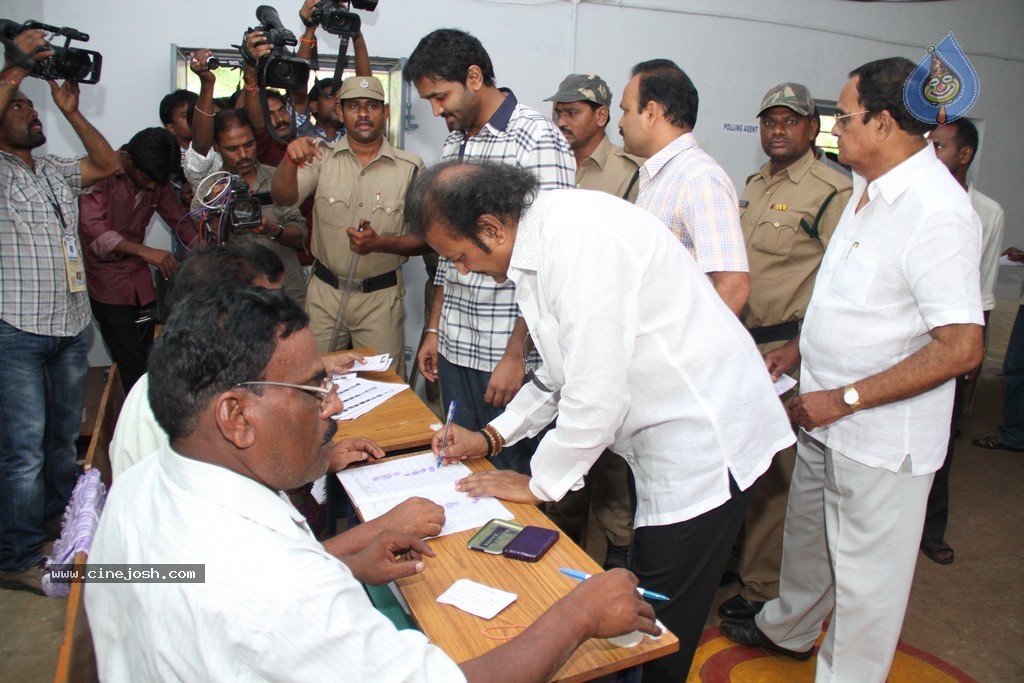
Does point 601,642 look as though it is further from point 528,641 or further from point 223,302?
point 223,302

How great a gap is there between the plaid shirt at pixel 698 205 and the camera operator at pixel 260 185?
194 cm

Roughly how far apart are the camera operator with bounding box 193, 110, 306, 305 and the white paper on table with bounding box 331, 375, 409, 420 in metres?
1.16

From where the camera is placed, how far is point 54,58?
2.89 m

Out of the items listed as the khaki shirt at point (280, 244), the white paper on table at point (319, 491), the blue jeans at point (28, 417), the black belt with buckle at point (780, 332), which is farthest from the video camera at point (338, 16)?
the black belt with buckle at point (780, 332)

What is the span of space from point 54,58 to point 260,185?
3.47ft

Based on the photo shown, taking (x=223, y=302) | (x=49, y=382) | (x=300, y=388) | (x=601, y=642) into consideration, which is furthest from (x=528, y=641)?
(x=49, y=382)

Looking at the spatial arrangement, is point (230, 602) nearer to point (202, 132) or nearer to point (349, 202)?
point (349, 202)

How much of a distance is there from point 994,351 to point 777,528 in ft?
15.0

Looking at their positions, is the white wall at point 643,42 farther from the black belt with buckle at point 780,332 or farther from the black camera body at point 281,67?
the black belt with buckle at point 780,332

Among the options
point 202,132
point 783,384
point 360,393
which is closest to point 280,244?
point 202,132

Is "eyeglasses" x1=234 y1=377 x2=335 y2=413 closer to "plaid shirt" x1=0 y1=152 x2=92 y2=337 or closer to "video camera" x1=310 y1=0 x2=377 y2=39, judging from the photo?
"plaid shirt" x1=0 y1=152 x2=92 y2=337

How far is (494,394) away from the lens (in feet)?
7.68

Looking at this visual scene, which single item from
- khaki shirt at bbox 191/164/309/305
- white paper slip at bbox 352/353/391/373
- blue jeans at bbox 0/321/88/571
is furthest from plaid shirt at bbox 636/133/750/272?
blue jeans at bbox 0/321/88/571

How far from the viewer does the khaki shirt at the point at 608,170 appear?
3.70 meters
